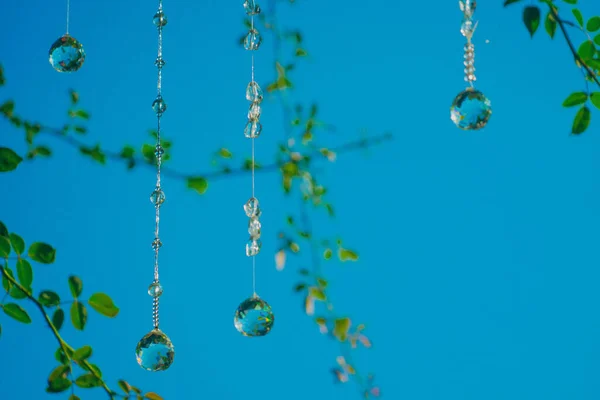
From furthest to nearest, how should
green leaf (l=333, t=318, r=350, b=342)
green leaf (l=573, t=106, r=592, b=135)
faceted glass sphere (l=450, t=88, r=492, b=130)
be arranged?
green leaf (l=333, t=318, r=350, b=342), green leaf (l=573, t=106, r=592, b=135), faceted glass sphere (l=450, t=88, r=492, b=130)

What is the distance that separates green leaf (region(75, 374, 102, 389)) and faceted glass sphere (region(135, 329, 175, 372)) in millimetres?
67

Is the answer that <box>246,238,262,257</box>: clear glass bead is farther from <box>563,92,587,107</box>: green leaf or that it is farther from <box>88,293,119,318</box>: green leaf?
<box>563,92,587,107</box>: green leaf

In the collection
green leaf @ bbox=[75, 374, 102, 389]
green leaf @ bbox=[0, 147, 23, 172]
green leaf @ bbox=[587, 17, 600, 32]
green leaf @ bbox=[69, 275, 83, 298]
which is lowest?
green leaf @ bbox=[75, 374, 102, 389]

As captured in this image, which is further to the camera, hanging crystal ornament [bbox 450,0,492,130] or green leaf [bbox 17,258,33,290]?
green leaf [bbox 17,258,33,290]

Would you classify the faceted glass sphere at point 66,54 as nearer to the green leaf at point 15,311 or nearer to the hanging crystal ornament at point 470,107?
the green leaf at point 15,311

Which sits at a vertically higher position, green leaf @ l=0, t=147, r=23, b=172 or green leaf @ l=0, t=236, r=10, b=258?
green leaf @ l=0, t=147, r=23, b=172

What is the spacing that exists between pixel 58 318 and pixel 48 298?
24 mm

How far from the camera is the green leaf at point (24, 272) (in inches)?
29.2

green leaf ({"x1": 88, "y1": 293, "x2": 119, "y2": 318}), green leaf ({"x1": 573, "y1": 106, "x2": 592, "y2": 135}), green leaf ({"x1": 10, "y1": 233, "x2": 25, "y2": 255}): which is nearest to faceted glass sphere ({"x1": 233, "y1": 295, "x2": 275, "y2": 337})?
green leaf ({"x1": 88, "y1": 293, "x2": 119, "y2": 318})

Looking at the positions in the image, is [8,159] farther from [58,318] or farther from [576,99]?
[576,99]

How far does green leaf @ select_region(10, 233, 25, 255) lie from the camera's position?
74cm

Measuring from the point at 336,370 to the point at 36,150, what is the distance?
55 cm

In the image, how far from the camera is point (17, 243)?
29.3 inches

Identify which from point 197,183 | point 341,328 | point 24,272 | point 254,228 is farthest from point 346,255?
point 24,272
